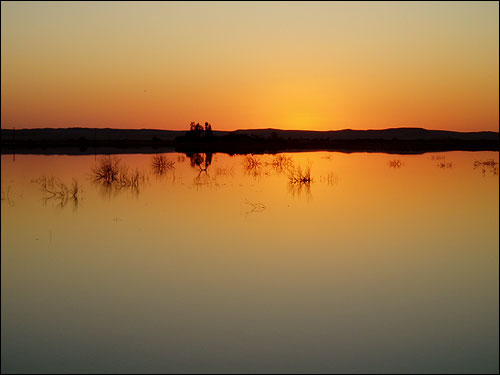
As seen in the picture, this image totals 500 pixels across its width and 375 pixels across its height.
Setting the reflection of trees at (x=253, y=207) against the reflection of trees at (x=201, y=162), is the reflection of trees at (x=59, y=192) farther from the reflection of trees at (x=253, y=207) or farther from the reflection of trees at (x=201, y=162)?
the reflection of trees at (x=201, y=162)

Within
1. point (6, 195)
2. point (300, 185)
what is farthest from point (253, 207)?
point (6, 195)

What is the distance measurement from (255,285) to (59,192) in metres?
9.30

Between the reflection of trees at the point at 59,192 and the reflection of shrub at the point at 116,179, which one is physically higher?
the reflection of shrub at the point at 116,179

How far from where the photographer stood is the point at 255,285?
19.4 feet

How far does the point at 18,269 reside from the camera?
661cm

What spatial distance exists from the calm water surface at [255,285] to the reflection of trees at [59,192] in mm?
355

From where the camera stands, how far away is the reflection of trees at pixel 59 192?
41.8 ft

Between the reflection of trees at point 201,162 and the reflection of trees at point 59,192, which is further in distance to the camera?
the reflection of trees at point 201,162

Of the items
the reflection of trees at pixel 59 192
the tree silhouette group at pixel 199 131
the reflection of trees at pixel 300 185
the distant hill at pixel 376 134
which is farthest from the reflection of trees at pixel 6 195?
the distant hill at pixel 376 134

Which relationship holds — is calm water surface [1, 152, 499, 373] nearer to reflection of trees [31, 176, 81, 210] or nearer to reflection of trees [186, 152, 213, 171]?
reflection of trees [31, 176, 81, 210]

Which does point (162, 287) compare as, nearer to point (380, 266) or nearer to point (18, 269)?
point (18, 269)

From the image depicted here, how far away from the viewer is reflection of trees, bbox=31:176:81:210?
502 inches

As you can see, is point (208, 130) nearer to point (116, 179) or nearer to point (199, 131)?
point (199, 131)

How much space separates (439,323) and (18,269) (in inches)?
203
